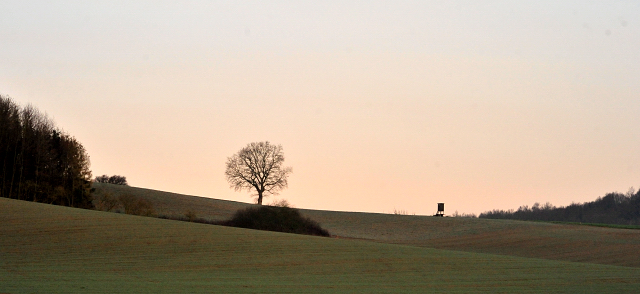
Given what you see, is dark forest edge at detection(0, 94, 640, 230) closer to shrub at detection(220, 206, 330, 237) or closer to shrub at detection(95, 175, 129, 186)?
shrub at detection(220, 206, 330, 237)

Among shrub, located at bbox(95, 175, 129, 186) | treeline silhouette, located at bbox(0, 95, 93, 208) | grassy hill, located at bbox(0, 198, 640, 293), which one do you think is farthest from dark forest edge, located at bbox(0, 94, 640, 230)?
shrub, located at bbox(95, 175, 129, 186)

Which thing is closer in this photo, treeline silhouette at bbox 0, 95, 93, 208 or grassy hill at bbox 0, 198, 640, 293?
grassy hill at bbox 0, 198, 640, 293

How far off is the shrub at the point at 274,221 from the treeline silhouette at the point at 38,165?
486 inches

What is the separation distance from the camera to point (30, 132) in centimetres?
5034

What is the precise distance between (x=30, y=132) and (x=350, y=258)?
35355mm

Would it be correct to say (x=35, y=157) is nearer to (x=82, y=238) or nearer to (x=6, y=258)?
(x=82, y=238)

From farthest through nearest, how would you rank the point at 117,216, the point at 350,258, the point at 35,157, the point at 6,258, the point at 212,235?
the point at 35,157 → the point at 117,216 → the point at 212,235 → the point at 350,258 → the point at 6,258

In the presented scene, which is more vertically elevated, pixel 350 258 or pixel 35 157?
pixel 35 157

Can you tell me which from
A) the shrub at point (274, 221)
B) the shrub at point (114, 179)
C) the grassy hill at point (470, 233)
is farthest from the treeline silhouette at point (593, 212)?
the shrub at point (114, 179)

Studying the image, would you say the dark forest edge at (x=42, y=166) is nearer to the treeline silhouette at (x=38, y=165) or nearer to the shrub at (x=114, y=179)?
the treeline silhouette at (x=38, y=165)

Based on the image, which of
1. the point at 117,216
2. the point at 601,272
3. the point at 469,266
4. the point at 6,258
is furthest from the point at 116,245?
the point at 601,272

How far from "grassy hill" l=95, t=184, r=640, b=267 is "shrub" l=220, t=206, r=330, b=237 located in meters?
3.77

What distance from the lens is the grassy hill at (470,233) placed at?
1421 inches

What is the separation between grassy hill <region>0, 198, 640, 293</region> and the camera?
695 inches
